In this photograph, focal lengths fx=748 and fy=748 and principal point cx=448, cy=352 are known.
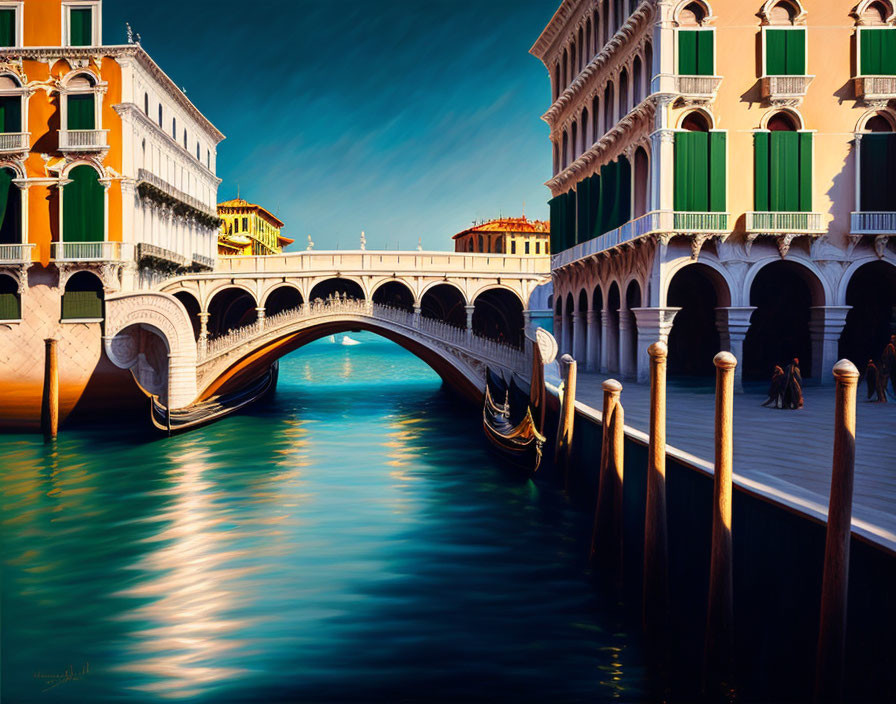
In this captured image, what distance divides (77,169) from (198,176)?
30.8 feet

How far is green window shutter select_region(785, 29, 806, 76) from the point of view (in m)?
17.1

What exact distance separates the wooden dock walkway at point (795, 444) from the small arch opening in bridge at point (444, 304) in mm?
18675

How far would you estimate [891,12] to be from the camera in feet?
56.3

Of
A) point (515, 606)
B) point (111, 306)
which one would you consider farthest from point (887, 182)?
point (111, 306)

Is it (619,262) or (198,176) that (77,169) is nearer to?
(198,176)

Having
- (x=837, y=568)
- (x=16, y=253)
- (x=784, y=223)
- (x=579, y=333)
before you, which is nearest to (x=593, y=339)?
(x=579, y=333)

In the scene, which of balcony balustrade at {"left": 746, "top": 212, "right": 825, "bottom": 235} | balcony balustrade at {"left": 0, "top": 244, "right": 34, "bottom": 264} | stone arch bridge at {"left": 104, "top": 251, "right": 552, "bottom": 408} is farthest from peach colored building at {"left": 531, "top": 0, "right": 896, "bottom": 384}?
balcony balustrade at {"left": 0, "top": 244, "right": 34, "bottom": 264}

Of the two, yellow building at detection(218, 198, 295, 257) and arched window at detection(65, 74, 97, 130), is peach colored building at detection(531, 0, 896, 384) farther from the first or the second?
yellow building at detection(218, 198, 295, 257)

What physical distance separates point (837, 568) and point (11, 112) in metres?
25.0

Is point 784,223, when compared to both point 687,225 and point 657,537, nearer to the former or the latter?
point 687,225

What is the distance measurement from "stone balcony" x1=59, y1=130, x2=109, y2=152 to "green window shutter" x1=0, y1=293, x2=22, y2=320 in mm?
4632

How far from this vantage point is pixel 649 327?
58.8ft

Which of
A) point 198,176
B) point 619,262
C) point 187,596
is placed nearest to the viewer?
point 187,596

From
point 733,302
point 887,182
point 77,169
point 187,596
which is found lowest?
point 187,596
